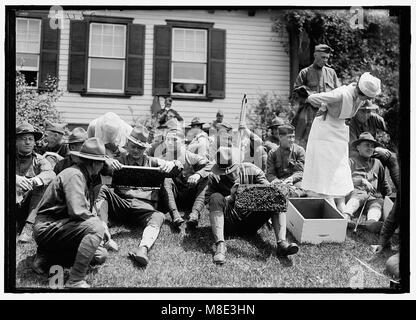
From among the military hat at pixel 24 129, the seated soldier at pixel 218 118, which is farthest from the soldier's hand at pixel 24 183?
the seated soldier at pixel 218 118

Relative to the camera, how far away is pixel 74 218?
3.98 meters

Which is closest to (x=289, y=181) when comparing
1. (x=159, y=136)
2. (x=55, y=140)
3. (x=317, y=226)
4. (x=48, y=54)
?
(x=317, y=226)

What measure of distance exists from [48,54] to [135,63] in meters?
1.29

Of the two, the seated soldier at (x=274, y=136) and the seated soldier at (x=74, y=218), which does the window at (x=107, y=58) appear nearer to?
the seated soldier at (x=74, y=218)

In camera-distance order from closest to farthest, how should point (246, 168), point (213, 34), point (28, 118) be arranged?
point (246, 168)
point (28, 118)
point (213, 34)

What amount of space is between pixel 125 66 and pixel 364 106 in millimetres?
3446

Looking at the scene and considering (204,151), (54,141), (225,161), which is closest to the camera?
(225,161)

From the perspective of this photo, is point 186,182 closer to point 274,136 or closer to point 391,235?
point 274,136

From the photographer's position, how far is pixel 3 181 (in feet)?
14.3

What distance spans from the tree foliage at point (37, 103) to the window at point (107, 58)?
50cm

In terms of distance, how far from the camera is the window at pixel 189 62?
5887 mm

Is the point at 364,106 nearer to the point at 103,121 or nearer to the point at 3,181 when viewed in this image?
the point at 103,121

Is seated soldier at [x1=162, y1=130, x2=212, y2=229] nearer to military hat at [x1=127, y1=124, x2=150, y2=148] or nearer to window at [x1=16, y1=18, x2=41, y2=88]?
military hat at [x1=127, y1=124, x2=150, y2=148]
